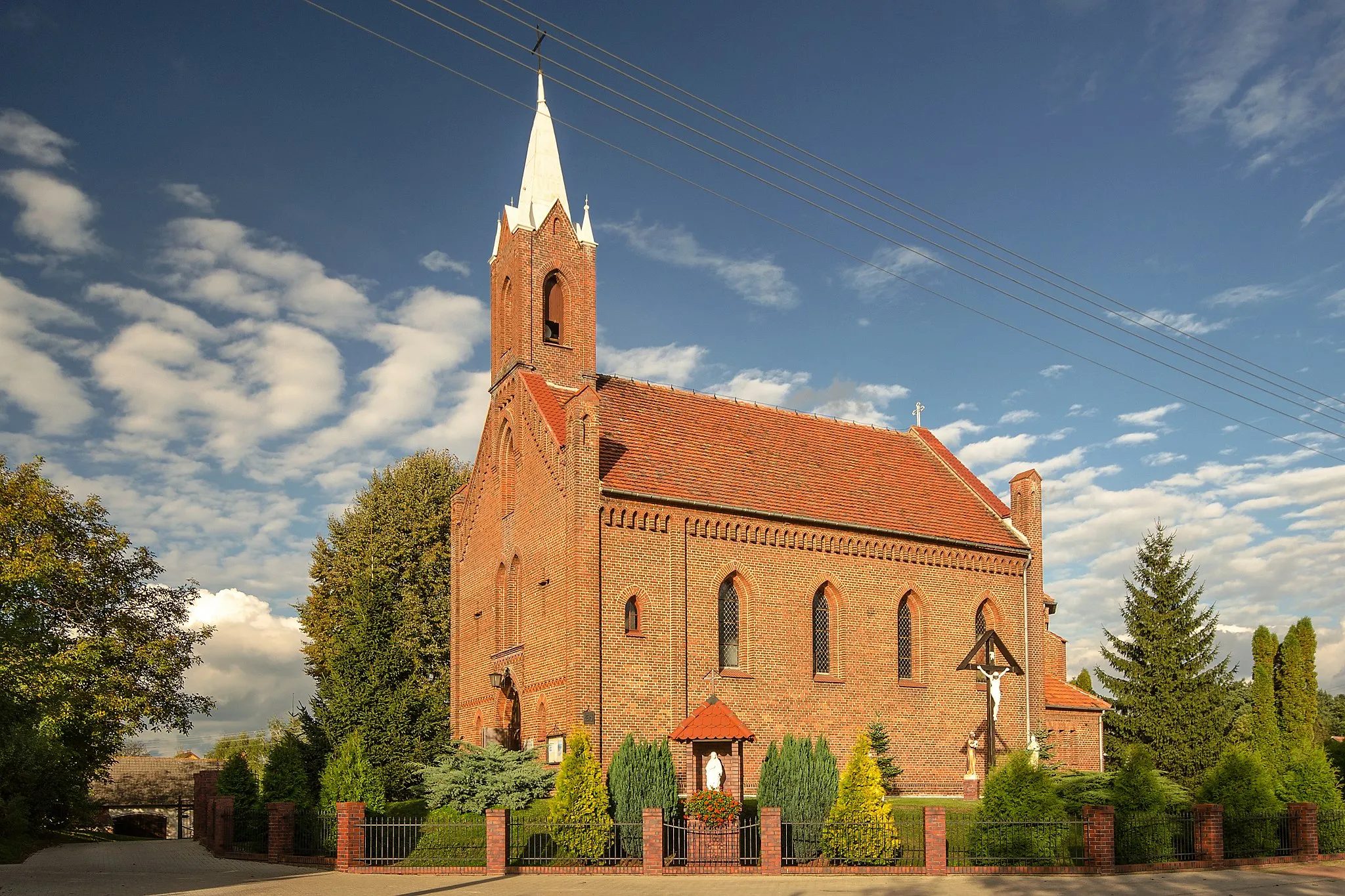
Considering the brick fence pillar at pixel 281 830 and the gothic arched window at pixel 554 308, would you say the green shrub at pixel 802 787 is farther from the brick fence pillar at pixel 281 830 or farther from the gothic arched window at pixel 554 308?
the gothic arched window at pixel 554 308

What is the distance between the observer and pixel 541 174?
3195 cm

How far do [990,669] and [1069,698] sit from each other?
734 cm

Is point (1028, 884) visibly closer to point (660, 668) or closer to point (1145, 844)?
point (1145, 844)

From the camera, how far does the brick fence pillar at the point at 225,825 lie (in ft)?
77.1

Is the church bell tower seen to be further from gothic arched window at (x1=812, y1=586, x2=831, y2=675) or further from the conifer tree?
the conifer tree

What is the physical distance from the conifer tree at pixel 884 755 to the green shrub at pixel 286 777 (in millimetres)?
14479

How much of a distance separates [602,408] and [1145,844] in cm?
1697

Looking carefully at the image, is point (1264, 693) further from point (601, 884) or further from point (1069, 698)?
point (601, 884)

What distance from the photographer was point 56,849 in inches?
1067

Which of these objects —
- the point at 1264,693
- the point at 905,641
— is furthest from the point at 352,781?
the point at 1264,693

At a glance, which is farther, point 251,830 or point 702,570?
point 702,570

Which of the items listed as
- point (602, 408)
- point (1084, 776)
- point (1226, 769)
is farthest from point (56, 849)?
point (1226, 769)

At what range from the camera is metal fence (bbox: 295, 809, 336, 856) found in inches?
830

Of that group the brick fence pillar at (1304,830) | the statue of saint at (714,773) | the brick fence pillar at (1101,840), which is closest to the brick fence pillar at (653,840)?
the statue of saint at (714,773)
